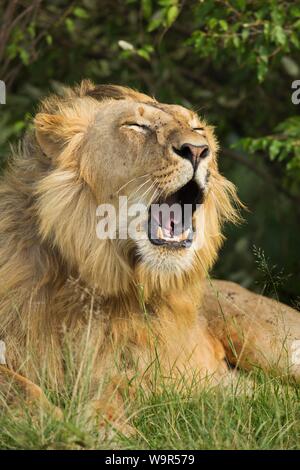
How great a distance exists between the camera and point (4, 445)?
13.2ft

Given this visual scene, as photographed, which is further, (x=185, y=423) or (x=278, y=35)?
(x=278, y=35)

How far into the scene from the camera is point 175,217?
15.8 feet

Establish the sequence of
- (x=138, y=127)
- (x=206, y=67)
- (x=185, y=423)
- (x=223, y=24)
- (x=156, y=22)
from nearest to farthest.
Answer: (x=185, y=423), (x=138, y=127), (x=223, y=24), (x=156, y=22), (x=206, y=67)

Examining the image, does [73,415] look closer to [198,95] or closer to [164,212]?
[164,212]

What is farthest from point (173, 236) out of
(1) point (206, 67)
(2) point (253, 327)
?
(1) point (206, 67)

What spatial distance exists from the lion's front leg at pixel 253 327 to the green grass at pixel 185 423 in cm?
54

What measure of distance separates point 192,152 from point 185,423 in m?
1.18

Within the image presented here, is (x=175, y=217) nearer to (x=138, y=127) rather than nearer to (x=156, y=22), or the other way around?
(x=138, y=127)

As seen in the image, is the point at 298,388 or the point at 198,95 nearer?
the point at 298,388

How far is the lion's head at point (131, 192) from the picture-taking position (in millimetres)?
4703

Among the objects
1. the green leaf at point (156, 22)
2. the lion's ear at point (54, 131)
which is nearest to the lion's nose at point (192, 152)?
the lion's ear at point (54, 131)

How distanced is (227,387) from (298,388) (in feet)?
1.66

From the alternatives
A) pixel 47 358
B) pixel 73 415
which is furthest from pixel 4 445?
pixel 47 358

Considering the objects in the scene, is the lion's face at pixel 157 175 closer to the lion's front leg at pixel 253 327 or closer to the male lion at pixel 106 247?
the male lion at pixel 106 247
